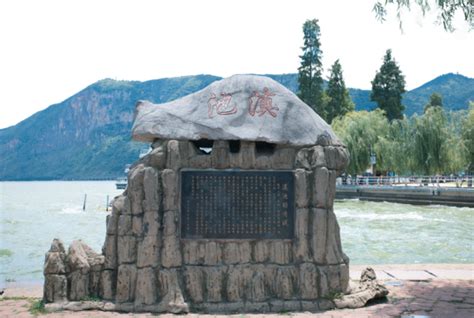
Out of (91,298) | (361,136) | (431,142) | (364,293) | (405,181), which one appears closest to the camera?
(91,298)

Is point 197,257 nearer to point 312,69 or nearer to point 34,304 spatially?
point 34,304

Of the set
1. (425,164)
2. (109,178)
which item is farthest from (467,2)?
(109,178)

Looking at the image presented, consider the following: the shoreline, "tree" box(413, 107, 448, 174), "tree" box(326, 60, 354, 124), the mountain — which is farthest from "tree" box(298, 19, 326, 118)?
the mountain

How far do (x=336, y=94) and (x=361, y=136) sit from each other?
844 centimetres

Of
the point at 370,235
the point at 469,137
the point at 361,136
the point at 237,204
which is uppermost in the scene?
the point at 361,136

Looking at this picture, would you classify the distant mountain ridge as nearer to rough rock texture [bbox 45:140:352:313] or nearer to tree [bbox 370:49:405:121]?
tree [bbox 370:49:405:121]

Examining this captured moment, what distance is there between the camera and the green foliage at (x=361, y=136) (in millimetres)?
35938

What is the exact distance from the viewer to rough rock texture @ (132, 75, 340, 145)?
641cm

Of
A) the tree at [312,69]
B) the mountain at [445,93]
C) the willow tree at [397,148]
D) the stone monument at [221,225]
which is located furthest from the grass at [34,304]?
the mountain at [445,93]

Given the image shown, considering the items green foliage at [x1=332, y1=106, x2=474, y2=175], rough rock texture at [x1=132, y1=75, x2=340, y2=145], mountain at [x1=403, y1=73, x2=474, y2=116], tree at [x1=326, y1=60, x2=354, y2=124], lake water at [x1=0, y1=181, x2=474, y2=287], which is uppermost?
mountain at [x1=403, y1=73, x2=474, y2=116]

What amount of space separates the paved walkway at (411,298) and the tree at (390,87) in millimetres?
36077

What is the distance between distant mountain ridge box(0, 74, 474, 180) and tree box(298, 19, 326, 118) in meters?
89.7

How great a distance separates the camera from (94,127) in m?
165

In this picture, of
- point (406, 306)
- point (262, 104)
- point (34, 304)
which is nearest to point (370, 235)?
point (406, 306)
